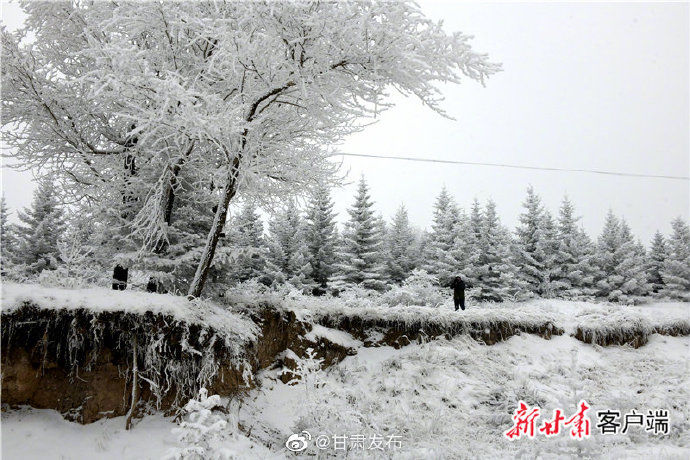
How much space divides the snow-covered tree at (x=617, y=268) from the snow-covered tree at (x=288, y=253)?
68.4 feet

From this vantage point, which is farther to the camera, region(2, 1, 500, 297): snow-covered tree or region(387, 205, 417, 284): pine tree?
region(387, 205, 417, 284): pine tree

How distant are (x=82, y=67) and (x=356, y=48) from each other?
5284 mm

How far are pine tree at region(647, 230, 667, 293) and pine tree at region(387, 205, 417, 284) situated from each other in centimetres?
2116

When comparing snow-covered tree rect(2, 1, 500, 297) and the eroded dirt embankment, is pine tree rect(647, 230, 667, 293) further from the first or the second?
the eroded dirt embankment

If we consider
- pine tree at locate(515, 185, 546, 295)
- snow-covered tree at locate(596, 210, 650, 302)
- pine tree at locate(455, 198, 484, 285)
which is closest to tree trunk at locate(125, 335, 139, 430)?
pine tree at locate(455, 198, 484, 285)

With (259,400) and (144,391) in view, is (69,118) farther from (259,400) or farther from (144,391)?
(259,400)

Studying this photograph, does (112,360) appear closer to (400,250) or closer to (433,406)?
(433,406)

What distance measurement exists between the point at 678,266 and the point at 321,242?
2706 centimetres

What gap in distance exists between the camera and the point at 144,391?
450 cm

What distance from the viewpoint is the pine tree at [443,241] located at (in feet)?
79.6

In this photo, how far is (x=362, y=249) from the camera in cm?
2334

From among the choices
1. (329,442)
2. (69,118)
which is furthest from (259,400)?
(69,118)

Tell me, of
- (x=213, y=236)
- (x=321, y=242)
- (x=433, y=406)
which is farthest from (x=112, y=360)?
(x=321, y=242)

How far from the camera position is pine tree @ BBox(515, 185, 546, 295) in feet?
87.2
